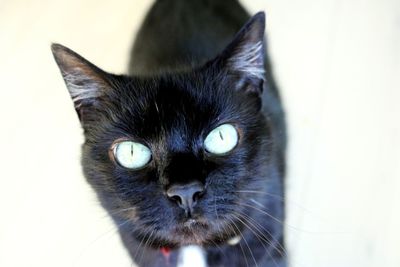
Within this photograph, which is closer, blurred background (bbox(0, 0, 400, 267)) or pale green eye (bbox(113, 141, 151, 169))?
pale green eye (bbox(113, 141, 151, 169))

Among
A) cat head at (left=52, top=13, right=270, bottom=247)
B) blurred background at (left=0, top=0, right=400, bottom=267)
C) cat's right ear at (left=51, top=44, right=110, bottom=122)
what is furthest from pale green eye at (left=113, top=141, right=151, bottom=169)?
blurred background at (left=0, top=0, right=400, bottom=267)

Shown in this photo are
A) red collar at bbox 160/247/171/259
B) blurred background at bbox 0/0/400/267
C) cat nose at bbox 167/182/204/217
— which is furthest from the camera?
blurred background at bbox 0/0/400/267

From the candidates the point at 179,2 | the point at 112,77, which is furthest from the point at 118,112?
the point at 179,2

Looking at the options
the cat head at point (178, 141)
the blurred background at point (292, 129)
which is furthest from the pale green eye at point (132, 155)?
the blurred background at point (292, 129)

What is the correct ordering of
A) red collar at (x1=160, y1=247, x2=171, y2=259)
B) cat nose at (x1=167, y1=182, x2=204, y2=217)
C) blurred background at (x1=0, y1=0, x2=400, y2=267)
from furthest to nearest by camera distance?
blurred background at (x1=0, y1=0, x2=400, y2=267) → red collar at (x1=160, y1=247, x2=171, y2=259) → cat nose at (x1=167, y1=182, x2=204, y2=217)

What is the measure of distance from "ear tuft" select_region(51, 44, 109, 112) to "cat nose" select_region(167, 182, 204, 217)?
9.6 inches

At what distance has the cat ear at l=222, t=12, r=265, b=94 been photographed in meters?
0.93

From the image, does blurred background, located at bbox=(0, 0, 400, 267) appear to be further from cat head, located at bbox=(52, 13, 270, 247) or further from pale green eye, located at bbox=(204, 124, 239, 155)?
pale green eye, located at bbox=(204, 124, 239, 155)

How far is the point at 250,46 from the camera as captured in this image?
965mm

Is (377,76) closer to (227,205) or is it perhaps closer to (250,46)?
(250,46)

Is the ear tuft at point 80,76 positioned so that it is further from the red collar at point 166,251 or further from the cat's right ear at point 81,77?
the red collar at point 166,251

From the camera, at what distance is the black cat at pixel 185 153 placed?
2.92 ft

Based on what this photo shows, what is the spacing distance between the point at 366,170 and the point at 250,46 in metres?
0.58

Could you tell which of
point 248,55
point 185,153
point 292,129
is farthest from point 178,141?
point 292,129
